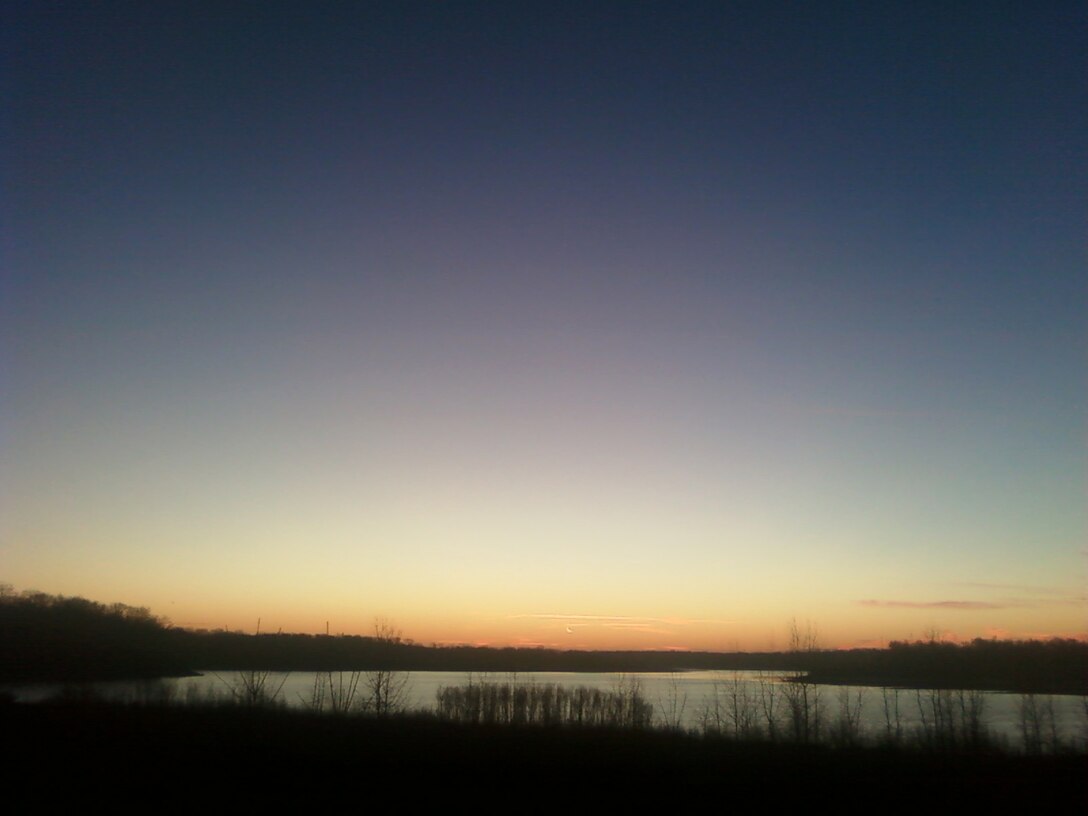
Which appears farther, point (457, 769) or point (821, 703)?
point (821, 703)

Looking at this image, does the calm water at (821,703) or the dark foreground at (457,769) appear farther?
the calm water at (821,703)

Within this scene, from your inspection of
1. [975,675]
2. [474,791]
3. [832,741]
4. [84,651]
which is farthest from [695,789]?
[975,675]

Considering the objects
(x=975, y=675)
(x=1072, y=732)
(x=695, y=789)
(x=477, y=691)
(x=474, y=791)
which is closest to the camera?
(x=474, y=791)

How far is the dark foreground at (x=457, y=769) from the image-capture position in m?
20.3

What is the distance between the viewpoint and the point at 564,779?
23750mm

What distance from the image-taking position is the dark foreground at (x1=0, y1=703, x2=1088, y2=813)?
2028cm

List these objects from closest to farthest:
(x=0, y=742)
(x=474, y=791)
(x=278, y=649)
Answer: (x=474, y=791), (x=0, y=742), (x=278, y=649)

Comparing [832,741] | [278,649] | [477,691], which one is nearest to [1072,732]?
[832,741]

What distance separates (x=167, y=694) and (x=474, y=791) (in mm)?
37885

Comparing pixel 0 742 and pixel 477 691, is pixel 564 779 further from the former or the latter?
pixel 477 691

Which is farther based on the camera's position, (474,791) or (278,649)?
(278,649)

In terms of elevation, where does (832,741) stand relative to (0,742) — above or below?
below

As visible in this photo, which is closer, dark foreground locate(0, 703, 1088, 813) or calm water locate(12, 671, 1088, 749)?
dark foreground locate(0, 703, 1088, 813)

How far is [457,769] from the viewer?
80.8 feet
